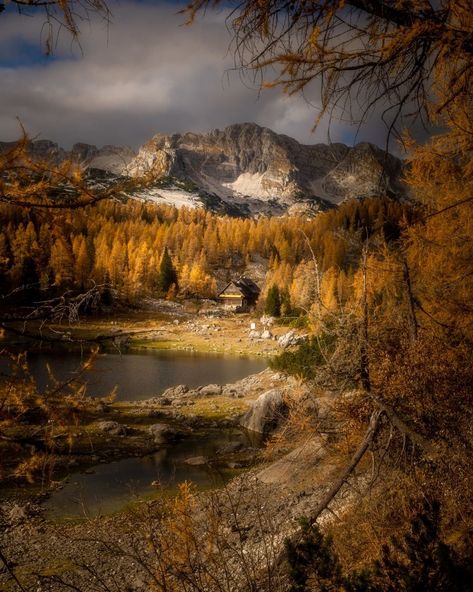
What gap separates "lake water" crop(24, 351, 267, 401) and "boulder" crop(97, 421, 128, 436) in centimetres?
476

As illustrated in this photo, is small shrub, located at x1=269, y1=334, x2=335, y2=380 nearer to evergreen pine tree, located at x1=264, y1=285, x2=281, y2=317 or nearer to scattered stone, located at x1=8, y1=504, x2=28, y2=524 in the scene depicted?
scattered stone, located at x1=8, y1=504, x2=28, y2=524

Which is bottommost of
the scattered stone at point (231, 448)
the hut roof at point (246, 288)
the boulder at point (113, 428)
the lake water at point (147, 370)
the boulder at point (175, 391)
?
the lake water at point (147, 370)

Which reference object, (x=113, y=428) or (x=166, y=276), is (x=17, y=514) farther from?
(x=166, y=276)

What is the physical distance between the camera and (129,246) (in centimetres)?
10169

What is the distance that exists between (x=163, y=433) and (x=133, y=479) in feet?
15.3

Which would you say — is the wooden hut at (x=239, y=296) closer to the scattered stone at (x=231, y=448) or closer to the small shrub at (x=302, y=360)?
the small shrub at (x=302, y=360)

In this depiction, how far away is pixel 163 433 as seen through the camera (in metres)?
20.5

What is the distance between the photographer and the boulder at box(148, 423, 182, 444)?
20.2m

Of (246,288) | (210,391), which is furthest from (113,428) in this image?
(246,288)

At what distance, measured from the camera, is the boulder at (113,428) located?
20.8 meters

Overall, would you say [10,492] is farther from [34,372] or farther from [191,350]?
[191,350]

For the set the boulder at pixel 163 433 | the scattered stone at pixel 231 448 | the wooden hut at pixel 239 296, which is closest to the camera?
the scattered stone at pixel 231 448

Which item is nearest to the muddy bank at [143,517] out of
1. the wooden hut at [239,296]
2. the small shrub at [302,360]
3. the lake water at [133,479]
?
the lake water at [133,479]

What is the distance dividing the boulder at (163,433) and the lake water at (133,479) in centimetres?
58
